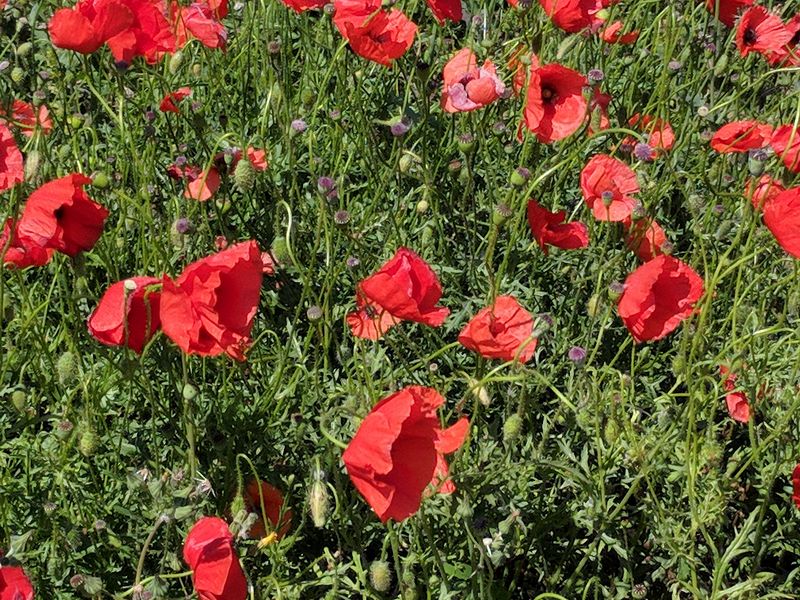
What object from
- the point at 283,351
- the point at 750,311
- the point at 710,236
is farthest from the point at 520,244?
the point at 283,351

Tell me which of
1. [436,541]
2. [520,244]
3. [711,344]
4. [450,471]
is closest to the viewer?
[450,471]

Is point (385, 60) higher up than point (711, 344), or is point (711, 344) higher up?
point (385, 60)

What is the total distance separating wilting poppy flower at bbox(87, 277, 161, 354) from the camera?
1.58 metres

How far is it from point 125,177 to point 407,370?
34.3 inches

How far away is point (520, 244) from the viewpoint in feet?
8.77

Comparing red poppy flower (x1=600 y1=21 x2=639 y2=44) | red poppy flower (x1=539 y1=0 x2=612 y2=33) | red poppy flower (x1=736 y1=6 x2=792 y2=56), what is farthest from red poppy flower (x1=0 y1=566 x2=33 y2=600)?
red poppy flower (x1=736 y1=6 x2=792 y2=56)

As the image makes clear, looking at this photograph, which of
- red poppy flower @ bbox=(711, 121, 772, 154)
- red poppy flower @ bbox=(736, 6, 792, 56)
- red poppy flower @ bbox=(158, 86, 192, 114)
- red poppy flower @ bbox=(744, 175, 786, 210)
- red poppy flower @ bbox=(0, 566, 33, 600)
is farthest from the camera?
red poppy flower @ bbox=(736, 6, 792, 56)

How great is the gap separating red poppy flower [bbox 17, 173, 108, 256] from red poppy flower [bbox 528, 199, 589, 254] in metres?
0.87

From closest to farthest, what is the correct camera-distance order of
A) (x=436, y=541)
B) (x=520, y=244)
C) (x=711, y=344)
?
(x=436, y=541) → (x=711, y=344) → (x=520, y=244)

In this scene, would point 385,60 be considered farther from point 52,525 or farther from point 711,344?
point 52,525

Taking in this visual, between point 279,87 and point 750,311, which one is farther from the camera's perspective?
point 279,87

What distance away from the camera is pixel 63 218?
172 cm

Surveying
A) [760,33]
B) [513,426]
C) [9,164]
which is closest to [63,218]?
[9,164]

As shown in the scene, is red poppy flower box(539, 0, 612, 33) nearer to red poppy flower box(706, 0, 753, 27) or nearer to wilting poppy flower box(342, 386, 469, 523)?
red poppy flower box(706, 0, 753, 27)
